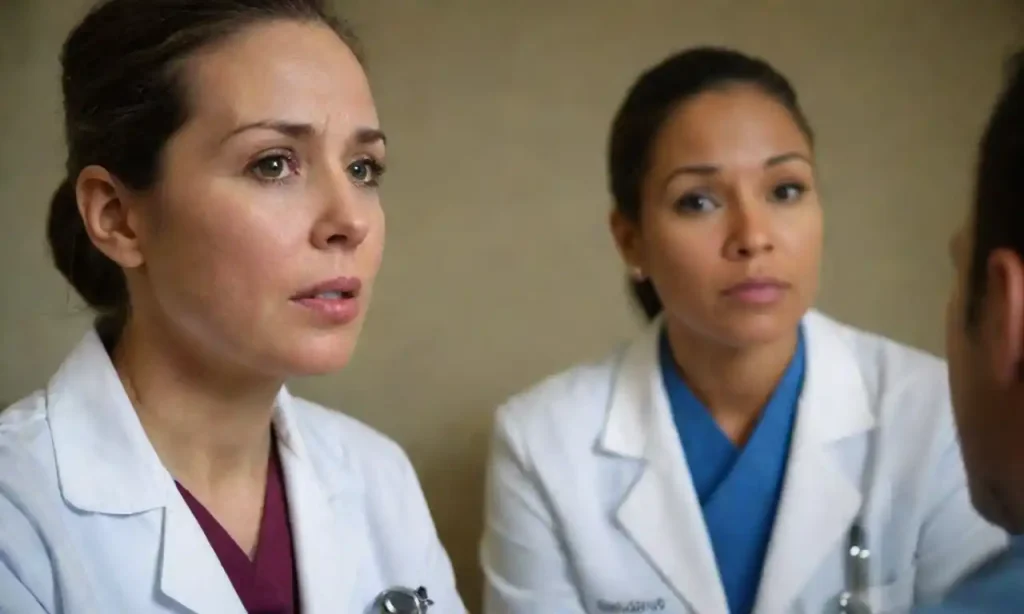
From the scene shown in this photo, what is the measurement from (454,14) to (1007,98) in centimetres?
81

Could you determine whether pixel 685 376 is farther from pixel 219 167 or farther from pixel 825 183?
pixel 219 167

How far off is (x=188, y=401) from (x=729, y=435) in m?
0.57

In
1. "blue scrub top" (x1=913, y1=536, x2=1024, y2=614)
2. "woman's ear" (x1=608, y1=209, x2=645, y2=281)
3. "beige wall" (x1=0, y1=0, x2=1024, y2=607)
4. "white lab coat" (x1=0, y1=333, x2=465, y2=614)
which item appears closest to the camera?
"blue scrub top" (x1=913, y1=536, x2=1024, y2=614)

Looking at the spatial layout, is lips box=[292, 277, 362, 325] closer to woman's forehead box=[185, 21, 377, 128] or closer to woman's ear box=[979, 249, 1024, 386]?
woman's forehead box=[185, 21, 377, 128]

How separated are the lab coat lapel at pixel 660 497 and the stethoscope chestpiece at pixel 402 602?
237 mm

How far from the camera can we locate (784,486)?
898 mm

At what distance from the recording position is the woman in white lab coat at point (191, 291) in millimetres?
628

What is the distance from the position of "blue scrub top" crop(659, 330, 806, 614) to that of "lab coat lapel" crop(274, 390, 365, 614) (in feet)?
1.22

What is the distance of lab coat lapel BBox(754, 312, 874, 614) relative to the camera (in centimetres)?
86

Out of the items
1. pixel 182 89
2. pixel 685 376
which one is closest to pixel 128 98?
pixel 182 89

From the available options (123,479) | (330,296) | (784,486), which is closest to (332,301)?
(330,296)

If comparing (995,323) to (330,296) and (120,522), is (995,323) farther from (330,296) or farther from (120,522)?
(120,522)

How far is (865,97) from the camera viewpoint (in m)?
1.19

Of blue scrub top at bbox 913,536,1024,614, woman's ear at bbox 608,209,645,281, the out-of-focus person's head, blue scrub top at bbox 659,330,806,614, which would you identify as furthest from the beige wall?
blue scrub top at bbox 913,536,1024,614
